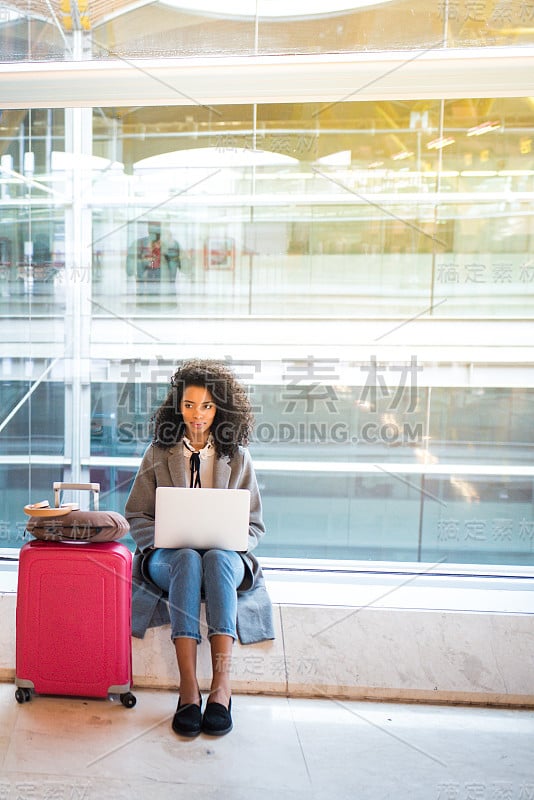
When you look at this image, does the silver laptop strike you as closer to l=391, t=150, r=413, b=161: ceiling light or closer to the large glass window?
the large glass window

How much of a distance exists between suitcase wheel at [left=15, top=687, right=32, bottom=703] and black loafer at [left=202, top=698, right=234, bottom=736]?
66cm

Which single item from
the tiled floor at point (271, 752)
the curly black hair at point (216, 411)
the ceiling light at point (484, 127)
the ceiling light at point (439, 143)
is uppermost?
the ceiling light at point (484, 127)

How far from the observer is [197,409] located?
8.38 ft

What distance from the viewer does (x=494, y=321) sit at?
3588 millimetres

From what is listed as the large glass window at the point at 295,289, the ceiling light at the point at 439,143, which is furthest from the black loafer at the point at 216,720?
the ceiling light at the point at 439,143

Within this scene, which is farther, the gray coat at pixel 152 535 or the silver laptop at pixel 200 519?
the gray coat at pixel 152 535

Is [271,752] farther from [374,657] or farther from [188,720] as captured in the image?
[374,657]

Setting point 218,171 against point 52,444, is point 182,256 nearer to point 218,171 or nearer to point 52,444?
point 218,171

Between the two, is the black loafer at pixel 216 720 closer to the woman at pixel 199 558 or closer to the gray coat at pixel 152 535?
the woman at pixel 199 558

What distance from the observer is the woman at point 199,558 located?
219 centimetres

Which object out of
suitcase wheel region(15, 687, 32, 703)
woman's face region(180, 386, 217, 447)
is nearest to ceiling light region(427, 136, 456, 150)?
woman's face region(180, 386, 217, 447)

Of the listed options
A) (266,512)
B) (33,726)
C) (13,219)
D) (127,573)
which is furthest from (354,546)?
(13,219)

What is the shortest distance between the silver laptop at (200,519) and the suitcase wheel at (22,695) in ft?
2.22

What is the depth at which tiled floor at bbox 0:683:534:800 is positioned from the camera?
72.4 inches
